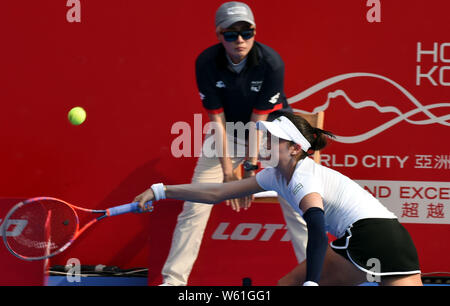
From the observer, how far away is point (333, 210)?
3.69m

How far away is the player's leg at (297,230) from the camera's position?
4934mm

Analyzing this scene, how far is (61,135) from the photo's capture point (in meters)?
5.69

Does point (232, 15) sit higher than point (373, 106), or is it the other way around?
point (232, 15)

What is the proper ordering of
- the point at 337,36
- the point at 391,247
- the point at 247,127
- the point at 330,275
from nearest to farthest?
1. the point at 391,247
2. the point at 330,275
3. the point at 247,127
4. the point at 337,36

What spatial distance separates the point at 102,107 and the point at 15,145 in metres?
0.76

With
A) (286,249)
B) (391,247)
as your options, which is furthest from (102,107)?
(391,247)

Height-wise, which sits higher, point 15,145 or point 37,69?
point 37,69

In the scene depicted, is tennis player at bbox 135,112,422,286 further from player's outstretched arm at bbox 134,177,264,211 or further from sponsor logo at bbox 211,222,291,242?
sponsor logo at bbox 211,222,291,242

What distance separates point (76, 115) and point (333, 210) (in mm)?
2574

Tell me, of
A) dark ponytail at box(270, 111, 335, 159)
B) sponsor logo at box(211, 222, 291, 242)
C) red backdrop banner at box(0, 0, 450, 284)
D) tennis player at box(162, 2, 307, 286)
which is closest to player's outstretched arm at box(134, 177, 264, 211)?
dark ponytail at box(270, 111, 335, 159)

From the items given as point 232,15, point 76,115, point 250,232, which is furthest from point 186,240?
point 232,15

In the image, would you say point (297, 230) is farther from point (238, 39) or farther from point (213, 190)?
point (238, 39)

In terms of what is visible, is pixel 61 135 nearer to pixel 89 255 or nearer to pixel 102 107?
pixel 102 107

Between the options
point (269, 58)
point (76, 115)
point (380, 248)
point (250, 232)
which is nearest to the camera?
point (380, 248)
